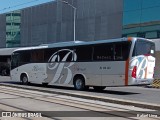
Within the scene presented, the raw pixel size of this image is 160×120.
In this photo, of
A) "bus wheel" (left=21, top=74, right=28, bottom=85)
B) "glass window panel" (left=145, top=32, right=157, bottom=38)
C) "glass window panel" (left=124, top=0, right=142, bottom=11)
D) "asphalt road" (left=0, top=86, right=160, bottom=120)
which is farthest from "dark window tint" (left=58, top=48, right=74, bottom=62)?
"glass window panel" (left=124, top=0, right=142, bottom=11)

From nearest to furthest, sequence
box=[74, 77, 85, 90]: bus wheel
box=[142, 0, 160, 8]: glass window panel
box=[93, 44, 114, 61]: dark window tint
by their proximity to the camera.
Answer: box=[93, 44, 114, 61]: dark window tint → box=[74, 77, 85, 90]: bus wheel → box=[142, 0, 160, 8]: glass window panel

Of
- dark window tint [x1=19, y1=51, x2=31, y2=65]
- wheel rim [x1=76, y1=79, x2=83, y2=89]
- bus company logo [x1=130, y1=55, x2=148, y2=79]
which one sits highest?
dark window tint [x1=19, y1=51, x2=31, y2=65]

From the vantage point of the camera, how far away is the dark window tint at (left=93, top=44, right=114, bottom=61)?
20.8 meters

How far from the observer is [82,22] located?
60.4 metres

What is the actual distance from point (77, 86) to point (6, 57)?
31.4m

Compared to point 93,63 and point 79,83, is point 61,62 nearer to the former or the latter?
point 79,83

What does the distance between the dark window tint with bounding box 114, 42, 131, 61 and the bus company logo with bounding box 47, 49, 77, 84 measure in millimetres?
3714

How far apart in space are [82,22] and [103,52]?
39438 millimetres

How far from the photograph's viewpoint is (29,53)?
1098 inches

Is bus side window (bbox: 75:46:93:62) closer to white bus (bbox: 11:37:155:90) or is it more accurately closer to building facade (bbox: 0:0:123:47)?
white bus (bbox: 11:37:155:90)

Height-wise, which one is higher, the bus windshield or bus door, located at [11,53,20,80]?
the bus windshield

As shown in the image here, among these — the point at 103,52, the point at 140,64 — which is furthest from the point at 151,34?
the point at 140,64

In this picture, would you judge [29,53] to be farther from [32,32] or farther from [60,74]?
[32,32]

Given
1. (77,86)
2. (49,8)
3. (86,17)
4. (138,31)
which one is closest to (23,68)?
(77,86)
